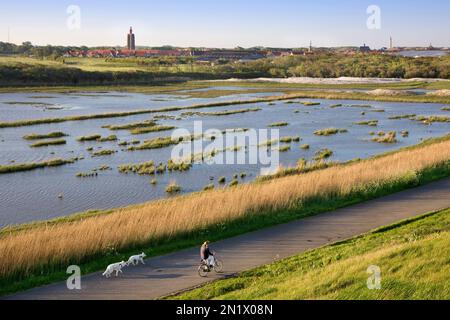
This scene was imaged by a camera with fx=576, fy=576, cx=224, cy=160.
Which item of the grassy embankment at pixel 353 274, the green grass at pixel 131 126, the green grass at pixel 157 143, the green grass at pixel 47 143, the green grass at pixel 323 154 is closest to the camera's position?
the grassy embankment at pixel 353 274

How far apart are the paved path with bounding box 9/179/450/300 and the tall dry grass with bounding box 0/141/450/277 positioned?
Answer: 1344 mm

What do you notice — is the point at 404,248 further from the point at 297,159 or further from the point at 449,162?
the point at 297,159

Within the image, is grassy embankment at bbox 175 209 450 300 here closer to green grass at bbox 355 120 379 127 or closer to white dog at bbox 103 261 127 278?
white dog at bbox 103 261 127 278

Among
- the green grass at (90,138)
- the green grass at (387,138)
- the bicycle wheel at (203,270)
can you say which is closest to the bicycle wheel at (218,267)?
the bicycle wheel at (203,270)

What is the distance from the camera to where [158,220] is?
15555 mm

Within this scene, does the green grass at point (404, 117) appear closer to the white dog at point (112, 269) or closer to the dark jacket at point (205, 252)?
the dark jacket at point (205, 252)

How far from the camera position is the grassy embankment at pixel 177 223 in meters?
12.8

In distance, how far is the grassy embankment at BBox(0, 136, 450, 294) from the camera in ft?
42.1

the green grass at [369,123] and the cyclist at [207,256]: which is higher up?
the green grass at [369,123]

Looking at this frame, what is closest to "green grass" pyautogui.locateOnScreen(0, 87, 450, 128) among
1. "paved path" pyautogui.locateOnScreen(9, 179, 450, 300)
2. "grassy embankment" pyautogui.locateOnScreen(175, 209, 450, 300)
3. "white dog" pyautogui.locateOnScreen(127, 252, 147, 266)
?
"paved path" pyautogui.locateOnScreen(9, 179, 450, 300)

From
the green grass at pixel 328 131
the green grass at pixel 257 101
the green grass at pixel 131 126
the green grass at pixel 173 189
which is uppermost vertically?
the green grass at pixel 257 101

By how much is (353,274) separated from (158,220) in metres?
6.56
